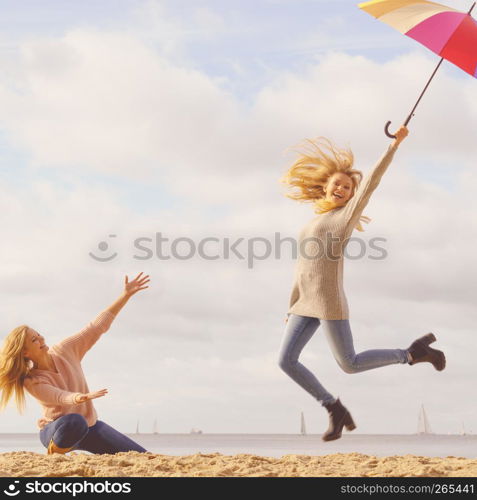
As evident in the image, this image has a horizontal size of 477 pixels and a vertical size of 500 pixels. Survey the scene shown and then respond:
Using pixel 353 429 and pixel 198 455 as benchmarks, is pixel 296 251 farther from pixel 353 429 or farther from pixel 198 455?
pixel 198 455

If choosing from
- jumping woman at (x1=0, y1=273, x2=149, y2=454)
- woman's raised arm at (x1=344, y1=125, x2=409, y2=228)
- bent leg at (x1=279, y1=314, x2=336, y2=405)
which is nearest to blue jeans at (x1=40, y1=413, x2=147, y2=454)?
jumping woman at (x1=0, y1=273, x2=149, y2=454)

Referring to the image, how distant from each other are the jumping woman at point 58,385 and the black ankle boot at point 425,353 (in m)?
3.01

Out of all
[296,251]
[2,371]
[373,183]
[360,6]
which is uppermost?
[360,6]

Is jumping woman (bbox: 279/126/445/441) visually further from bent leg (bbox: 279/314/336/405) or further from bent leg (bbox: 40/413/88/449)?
bent leg (bbox: 40/413/88/449)

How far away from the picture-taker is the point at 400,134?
276 inches

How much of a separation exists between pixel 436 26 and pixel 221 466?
4952mm

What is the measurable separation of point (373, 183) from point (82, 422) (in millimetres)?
3794

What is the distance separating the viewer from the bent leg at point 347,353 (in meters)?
7.33

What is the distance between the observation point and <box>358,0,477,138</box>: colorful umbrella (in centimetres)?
738
